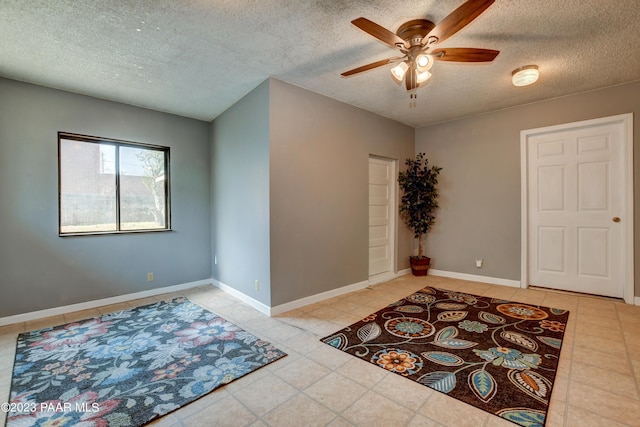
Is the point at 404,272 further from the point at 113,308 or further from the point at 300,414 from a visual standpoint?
the point at 113,308

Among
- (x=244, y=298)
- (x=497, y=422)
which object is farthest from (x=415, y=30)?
(x=244, y=298)

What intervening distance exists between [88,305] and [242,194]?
2.36 m

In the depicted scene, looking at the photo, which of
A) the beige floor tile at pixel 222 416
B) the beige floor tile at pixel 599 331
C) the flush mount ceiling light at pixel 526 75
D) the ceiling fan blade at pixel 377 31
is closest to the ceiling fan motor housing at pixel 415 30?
the ceiling fan blade at pixel 377 31

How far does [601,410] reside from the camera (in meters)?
1.63

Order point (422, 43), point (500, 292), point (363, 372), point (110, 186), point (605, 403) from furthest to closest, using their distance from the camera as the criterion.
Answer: point (500, 292), point (110, 186), point (422, 43), point (363, 372), point (605, 403)

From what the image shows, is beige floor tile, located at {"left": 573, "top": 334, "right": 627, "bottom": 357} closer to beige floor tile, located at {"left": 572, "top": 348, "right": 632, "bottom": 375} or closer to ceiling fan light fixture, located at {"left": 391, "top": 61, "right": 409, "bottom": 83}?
beige floor tile, located at {"left": 572, "top": 348, "right": 632, "bottom": 375}

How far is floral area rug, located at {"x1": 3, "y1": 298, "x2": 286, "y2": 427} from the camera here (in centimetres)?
170

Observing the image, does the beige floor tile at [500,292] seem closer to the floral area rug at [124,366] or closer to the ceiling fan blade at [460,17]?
the floral area rug at [124,366]

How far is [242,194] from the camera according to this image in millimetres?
3625

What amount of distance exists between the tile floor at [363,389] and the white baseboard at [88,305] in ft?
0.45

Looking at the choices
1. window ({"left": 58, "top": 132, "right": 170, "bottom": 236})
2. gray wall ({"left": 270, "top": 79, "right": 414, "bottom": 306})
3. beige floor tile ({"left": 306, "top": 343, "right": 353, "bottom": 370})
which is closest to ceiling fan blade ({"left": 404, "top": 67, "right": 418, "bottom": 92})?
gray wall ({"left": 270, "top": 79, "right": 414, "bottom": 306})

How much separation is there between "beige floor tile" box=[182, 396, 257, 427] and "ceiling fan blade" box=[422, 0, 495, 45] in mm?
2709

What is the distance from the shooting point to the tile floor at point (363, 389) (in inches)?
62.9

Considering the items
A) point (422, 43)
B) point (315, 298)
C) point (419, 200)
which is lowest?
point (315, 298)
